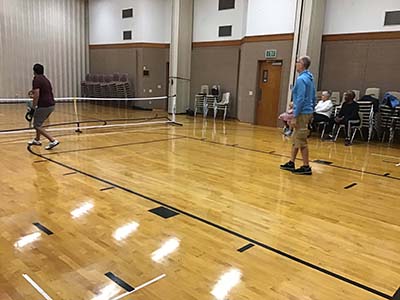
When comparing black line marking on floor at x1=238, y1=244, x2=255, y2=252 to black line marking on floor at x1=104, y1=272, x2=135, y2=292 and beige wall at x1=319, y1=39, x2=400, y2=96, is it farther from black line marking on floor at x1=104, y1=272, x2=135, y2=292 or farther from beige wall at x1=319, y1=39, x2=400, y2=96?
beige wall at x1=319, y1=39, x2=400, y2=96

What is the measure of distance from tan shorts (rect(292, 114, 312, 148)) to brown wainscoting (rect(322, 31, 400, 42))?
5536 mm

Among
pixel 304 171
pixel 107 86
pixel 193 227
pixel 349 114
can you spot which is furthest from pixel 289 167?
pixel 107 86

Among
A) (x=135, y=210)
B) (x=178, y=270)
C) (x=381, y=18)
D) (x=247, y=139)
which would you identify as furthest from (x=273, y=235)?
(x=381, y=18)

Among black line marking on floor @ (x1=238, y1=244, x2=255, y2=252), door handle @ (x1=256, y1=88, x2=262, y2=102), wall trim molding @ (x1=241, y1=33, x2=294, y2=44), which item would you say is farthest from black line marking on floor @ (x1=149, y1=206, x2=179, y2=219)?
door handle @ (x1=256, y1=88, x2=262, y2=102)

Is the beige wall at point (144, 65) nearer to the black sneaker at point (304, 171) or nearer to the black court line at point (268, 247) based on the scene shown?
the black sneaker at point (304, 171)

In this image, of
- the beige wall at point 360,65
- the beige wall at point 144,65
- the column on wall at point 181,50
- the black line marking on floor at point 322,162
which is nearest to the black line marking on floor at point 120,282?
the black line marking on floor at point 322,162

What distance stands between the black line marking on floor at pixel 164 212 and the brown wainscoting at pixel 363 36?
8203 mm

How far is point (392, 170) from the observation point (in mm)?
6301

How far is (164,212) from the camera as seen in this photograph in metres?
3.89

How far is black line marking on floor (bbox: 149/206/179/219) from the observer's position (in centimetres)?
380

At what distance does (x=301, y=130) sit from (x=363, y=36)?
5846 mm

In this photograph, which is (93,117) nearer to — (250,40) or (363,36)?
(250,40)

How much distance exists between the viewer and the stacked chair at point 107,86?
1573cm

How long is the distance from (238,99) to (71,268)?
34.6 feet
